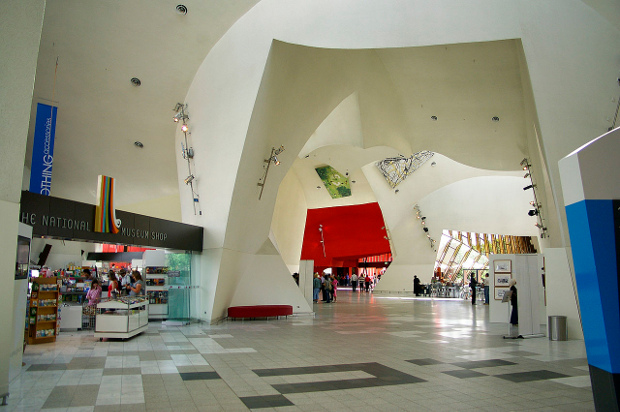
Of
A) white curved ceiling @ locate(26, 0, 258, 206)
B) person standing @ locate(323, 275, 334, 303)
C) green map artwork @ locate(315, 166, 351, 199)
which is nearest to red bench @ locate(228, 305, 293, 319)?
white curved ceiling @ locate(26, 0, 258, 206)

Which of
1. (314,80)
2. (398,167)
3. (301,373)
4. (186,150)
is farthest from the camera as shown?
(398,167)

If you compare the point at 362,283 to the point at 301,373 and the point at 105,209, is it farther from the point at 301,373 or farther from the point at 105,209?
the point at 301,373

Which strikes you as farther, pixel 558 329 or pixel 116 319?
pixel 558 329

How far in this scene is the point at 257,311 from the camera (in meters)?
13.5

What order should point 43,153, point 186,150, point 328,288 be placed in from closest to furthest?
point 43,153
point 186,150
point 328,288

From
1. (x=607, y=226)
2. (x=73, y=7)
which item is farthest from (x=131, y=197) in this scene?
(x=607, y=226)

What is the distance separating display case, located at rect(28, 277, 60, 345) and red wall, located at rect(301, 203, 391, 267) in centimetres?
2696

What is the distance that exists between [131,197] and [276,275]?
34.9 ft

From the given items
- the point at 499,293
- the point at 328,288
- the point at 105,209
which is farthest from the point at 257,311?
the point at 328,288

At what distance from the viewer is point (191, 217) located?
546 inches

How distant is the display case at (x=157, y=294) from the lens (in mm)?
12992

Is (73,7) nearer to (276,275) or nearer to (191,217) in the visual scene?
(191,217)

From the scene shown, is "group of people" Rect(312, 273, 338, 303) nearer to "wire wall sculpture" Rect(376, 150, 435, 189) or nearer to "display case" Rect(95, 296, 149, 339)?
"wire wall sculpture" Rect(376, 150, 435, 189)

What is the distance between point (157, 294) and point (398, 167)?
20108mm
